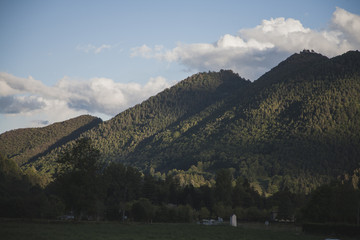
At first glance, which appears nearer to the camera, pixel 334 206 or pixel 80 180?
pixel 80 180

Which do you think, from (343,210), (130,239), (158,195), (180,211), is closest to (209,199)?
(158,195)

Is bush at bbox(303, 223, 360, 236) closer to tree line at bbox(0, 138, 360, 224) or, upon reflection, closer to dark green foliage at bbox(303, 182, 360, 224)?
dark green foliage at bbox(303, 182, 360, 224)

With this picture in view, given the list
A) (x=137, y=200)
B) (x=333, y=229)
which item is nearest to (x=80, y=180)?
(x=333, y=229)

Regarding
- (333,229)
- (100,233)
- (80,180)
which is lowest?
(333,229)

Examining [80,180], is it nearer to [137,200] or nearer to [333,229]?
[333,229]

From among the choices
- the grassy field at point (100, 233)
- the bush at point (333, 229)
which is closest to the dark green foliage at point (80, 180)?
the grassy field at point (100, 233)

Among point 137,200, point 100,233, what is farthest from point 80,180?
point 137,200

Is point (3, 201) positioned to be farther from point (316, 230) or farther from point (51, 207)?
point (316, 230)

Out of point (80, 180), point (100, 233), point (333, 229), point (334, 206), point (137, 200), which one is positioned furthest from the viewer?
point (137, 200)

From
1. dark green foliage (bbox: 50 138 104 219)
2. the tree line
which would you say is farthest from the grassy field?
the tree line

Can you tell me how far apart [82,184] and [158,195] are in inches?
3354

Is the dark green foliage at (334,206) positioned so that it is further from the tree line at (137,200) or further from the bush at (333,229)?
the bush at (333,229)

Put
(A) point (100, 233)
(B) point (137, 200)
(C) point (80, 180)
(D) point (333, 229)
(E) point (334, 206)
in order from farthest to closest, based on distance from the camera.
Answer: (B) point (137, 200) → (E) point (334, 206) → (C) point (80, 180) → (D) point (333, 229) → (A) point (100, 233)

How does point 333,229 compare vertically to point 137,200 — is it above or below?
below
